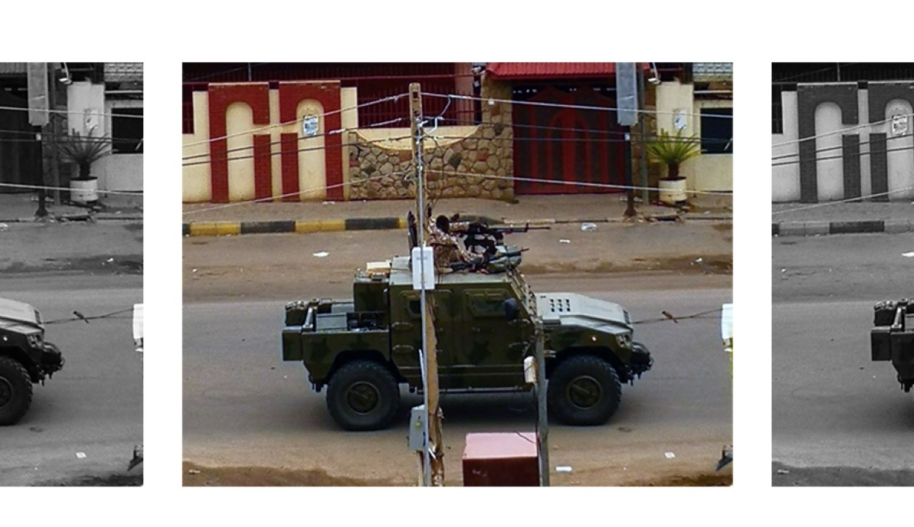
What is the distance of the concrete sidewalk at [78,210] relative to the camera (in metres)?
19.9

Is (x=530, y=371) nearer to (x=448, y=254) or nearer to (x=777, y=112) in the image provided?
(x=448, y=254)

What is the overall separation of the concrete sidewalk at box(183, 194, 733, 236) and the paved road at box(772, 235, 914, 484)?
1569 mm

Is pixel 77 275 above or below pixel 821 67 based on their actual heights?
below

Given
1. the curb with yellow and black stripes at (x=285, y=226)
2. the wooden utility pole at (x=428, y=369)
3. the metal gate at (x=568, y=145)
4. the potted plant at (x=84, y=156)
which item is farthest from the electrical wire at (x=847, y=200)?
the potted plant at (x=84, y=156)

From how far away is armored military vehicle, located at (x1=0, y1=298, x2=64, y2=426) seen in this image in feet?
46.8

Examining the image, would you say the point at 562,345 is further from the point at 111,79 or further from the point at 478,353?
the point at 111,79

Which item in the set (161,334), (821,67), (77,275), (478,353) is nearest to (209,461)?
(161,334)

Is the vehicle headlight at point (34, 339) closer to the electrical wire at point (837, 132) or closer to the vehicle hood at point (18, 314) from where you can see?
the vehicle hood at point (18, 314)

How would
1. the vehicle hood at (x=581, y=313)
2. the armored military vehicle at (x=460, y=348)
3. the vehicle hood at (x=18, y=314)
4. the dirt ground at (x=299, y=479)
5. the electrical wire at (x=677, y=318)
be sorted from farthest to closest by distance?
the electrical wire at (x=677, y=318), the vehicle hood at (x=18, y=314), the vehicle hood at (x=581, y=313), the armored military vehicle at (x=460, y=348), the dirt ground at (x=299, y=479)

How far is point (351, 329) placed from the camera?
14344 mm

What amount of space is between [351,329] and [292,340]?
0.53m

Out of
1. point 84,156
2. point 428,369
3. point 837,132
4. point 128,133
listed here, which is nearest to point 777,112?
point 837,132

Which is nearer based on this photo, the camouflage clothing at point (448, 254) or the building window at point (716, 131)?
the camouflage clothing at point (448, 254)

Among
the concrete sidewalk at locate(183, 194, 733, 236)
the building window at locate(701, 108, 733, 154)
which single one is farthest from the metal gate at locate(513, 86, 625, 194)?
the building window at locate(701, 108, 733, 154)
